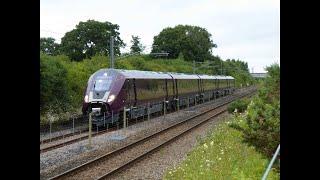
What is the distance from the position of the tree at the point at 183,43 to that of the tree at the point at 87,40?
21476mm

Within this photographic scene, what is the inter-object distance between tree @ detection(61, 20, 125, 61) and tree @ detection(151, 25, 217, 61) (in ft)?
70.5

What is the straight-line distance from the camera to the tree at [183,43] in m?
82.9

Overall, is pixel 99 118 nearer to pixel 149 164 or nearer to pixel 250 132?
pixel 149 164

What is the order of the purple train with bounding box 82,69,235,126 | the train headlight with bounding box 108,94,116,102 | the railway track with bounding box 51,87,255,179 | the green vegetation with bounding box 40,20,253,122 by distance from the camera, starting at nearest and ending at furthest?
the railway track with bounding box 51,87,255,179 < the train headlight with bounding box 108,94,116,102 < the purple train with bounding box 82,69,235,126 < the green vegetation with bounding box 40,20,253,122

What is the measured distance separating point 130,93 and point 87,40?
3513 cm

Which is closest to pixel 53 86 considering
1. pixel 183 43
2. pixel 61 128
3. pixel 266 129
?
pixel 61 128

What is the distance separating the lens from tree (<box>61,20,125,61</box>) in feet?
184

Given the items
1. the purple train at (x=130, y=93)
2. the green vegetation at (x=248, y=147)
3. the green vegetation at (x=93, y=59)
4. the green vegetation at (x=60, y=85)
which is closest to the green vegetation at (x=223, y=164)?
the green vegetation at (x=248, y=147)

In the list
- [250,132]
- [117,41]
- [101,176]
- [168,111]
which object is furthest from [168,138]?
[117,41]

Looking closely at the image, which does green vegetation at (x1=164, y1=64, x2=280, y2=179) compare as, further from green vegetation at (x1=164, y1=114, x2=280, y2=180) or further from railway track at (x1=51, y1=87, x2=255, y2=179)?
railway track at (x1=51, y1=87, x2=255, y2=179)

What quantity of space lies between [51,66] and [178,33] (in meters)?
63.2

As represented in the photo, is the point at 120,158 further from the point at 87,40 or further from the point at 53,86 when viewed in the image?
the point at 87,40

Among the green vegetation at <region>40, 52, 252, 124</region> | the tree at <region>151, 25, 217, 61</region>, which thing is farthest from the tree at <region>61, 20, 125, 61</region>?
the green vegetation at <region>40, 52, 252, 124</region>

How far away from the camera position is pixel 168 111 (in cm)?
3341
